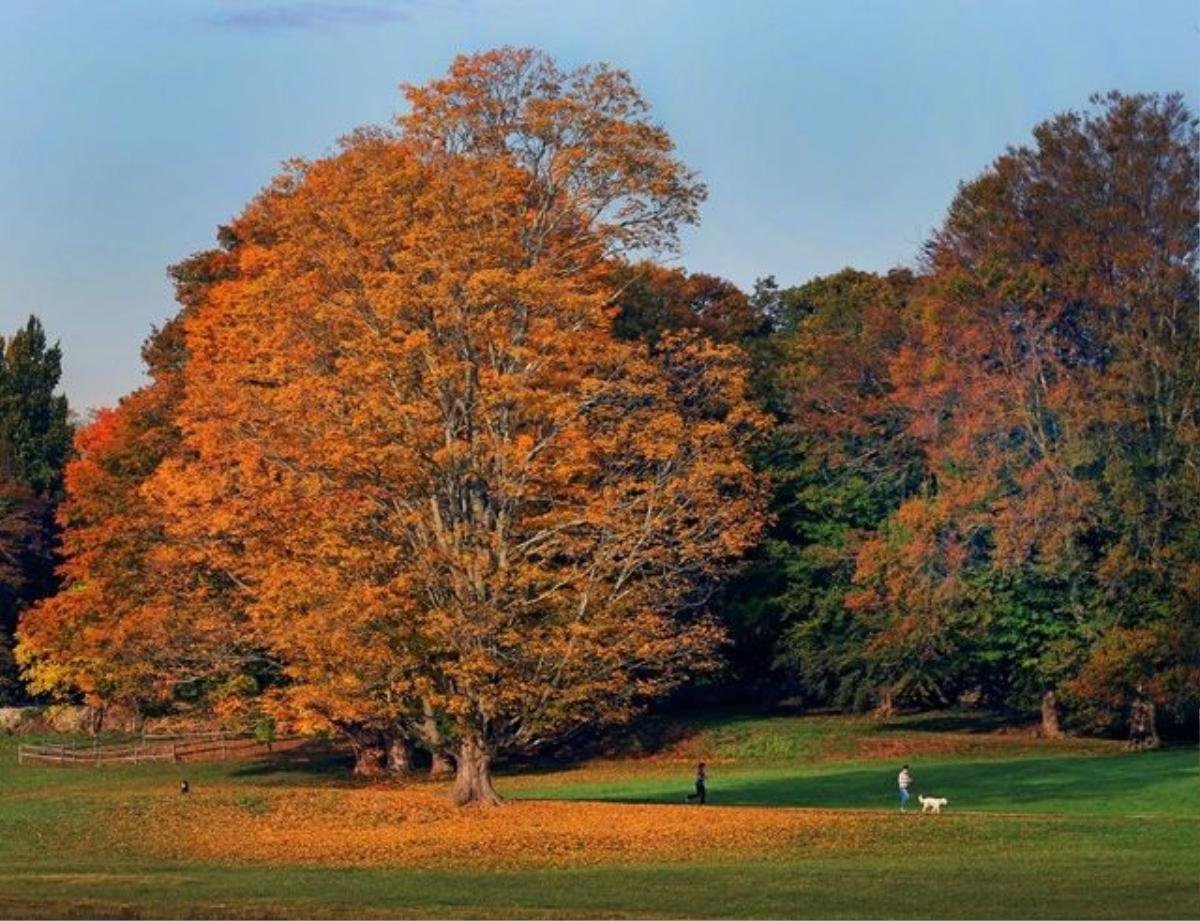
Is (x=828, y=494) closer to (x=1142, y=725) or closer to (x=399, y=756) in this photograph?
(x=1142, y=725)

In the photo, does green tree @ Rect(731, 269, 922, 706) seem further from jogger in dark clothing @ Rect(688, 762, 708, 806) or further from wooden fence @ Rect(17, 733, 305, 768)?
jogger in dark clothing @ Rect(688, 762, 708, 806)

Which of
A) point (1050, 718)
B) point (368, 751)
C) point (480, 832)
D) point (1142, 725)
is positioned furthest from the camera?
point (1050, 718)

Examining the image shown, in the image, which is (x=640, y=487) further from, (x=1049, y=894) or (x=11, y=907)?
(x=11, y=907)

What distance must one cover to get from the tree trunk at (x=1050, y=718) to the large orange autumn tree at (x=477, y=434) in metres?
24.3

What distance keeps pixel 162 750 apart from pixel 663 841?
41.8 m

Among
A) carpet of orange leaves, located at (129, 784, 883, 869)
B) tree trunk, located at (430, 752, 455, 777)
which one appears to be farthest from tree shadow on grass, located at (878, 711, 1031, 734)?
carpet of orange leaves, located at (129, 784, 883, 869)

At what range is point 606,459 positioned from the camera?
49.8 metres

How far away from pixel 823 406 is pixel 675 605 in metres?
26.9

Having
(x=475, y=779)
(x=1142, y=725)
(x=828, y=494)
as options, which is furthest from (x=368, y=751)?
(x=1142, y=725)

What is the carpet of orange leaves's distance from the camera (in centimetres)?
4144

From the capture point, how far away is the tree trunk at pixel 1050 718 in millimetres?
71012

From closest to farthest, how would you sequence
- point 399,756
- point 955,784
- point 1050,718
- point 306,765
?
1. point 955,784
2. point 399,756
3. point 1050,718
4. point 306,765

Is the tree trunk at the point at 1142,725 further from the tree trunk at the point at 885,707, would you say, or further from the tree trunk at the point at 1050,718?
the tree trunk at the point at 885,707

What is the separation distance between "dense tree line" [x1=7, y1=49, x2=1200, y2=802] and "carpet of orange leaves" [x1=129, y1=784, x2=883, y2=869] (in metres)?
2.21
